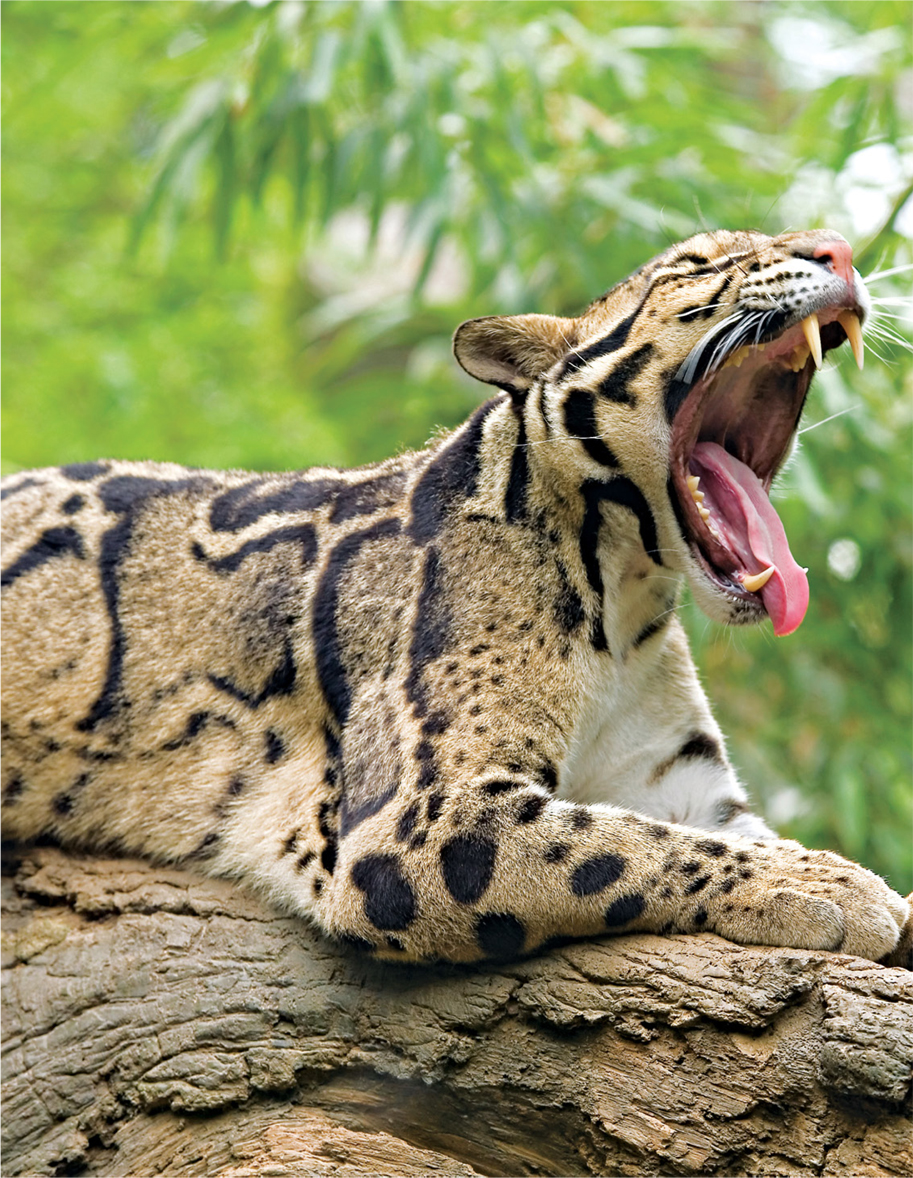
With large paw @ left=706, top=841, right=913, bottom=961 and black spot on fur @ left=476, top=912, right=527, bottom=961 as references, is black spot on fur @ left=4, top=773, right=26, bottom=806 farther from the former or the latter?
large paw @ left=706, top=841, right=913, bottom=961

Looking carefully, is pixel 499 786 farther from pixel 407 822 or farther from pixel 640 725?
pixel 640 725

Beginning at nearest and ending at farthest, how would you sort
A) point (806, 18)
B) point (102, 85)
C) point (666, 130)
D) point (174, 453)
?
point (666, 130) < point (174, 453) < point (102, 85) < point (806, 18)

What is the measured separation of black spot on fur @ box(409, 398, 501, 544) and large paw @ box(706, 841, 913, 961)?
2110mm

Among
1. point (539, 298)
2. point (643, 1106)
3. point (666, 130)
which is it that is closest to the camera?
point (643, 1106)

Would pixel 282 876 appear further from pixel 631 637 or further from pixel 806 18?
pixel 806 18

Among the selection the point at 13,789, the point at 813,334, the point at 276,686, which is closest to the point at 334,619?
the point at 276,686

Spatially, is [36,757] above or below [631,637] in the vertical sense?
below

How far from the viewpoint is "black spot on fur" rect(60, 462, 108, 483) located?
7098 millimetres

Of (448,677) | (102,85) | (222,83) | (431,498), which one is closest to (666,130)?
(222,83)

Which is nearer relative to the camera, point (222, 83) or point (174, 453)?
point (222, 83)

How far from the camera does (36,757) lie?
20.9 feet

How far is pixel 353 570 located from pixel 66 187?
15466 millimetres

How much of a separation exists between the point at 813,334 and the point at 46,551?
12.9ft

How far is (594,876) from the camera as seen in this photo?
5.02 metres
